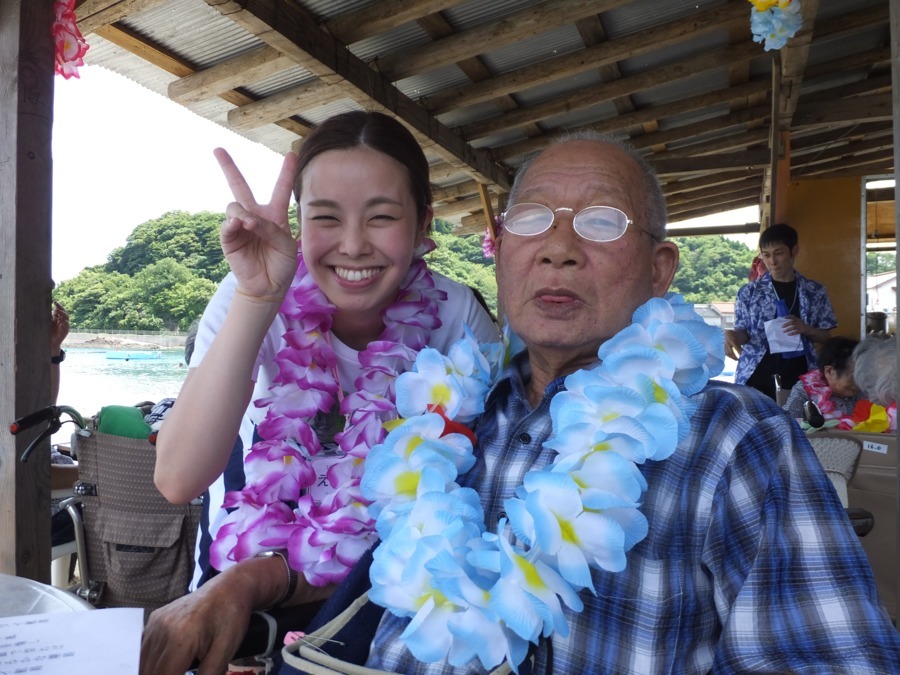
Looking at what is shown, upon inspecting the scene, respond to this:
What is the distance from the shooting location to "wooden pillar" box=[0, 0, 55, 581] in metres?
2.65

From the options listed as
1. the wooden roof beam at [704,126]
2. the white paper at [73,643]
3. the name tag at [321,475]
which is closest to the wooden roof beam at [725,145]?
the wooden roof beam at [704,126]

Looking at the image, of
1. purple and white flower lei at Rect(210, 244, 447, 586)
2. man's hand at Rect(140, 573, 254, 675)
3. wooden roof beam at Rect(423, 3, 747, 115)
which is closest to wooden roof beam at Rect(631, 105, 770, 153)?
wooden roof beam at Rect(423, 3, 747, 115)

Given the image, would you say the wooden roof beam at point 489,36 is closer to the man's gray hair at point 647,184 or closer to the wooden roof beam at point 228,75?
the wooden roof beam at point 228,75

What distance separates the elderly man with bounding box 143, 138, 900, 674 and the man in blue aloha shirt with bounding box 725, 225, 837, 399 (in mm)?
4169

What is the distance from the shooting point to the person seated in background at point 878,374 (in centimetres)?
331

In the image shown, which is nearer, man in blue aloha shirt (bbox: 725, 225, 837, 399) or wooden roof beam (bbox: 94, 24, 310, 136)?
wooden roof beam (bbox: 94, 24, 310, 136)

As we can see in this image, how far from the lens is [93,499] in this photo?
3.18 meters

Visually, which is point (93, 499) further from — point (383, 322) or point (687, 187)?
point (687, 187)

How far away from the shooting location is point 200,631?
1.36m

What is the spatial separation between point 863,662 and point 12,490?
8.80ft

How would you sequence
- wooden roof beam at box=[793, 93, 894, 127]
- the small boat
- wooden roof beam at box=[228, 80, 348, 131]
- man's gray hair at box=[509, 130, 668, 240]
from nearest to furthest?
man's gray hair at box=[509, 130, 668, 240] < wooden roof beam at box=[228, 80, 348, 131] < the small boat < wooden roof beam at box=[793, 93, 894, 127]

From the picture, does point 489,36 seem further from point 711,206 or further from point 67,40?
point 711,206

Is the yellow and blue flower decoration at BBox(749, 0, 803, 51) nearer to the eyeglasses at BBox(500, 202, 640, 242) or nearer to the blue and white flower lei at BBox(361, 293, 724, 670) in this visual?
the eyeglasses at BBox(500, 202, 640, 242)

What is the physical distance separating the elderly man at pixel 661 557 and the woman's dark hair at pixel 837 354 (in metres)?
2.83
